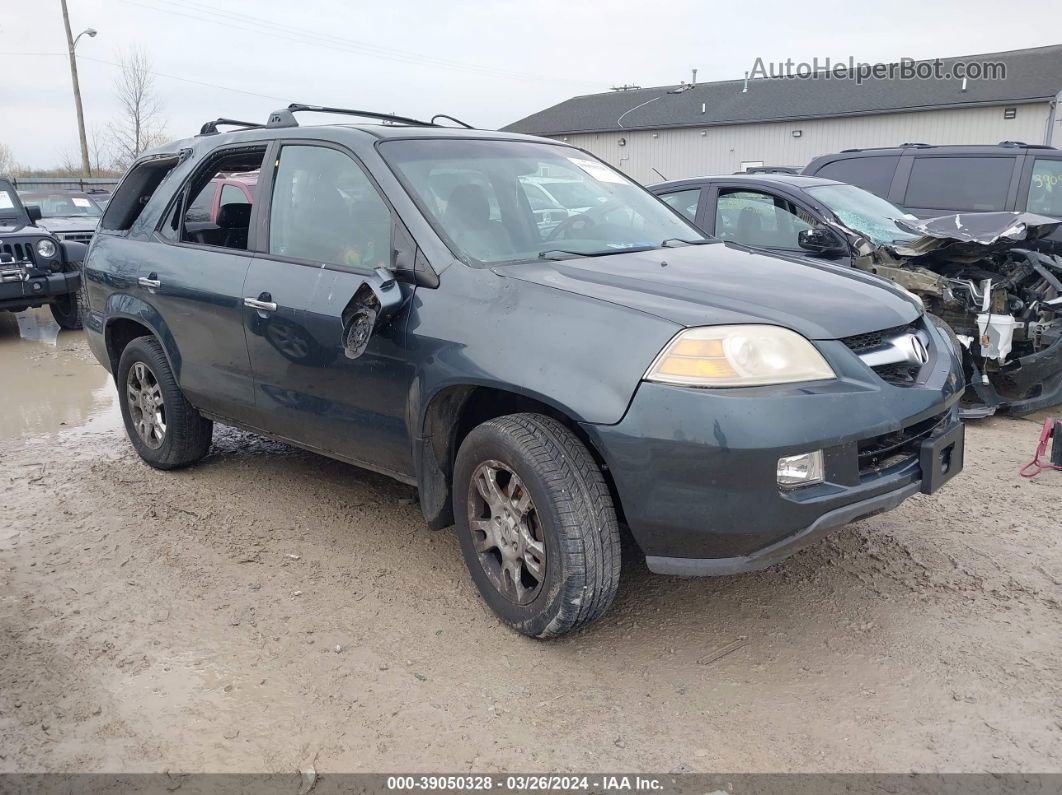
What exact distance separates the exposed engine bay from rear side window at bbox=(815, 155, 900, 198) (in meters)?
2.40

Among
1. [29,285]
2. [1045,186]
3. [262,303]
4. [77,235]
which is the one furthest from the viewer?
[77,235]

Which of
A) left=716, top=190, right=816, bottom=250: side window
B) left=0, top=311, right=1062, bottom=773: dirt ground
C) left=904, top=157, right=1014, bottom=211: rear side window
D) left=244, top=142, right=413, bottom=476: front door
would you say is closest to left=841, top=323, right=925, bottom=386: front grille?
left=0, top=311, right=1062, bottom=773: dirt ground

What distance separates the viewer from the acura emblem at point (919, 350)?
10.3 ft

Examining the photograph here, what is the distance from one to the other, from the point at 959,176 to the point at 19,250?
32.9 feet

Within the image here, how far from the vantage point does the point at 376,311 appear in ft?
10.8

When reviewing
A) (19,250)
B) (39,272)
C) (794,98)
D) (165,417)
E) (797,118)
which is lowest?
(165,417)

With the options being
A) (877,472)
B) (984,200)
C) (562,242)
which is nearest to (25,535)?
(562,242)

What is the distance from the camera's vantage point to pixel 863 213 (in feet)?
21.9

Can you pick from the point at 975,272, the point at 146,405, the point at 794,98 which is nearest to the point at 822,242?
the point at 975,272

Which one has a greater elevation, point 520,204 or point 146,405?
point 520,204

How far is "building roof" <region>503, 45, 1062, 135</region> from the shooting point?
29031 millimetres

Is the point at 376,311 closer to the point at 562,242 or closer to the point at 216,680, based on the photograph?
the point at 562,242

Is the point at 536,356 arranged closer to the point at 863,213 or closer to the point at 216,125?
the point at 216,125

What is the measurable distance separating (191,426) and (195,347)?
2.08 feet
